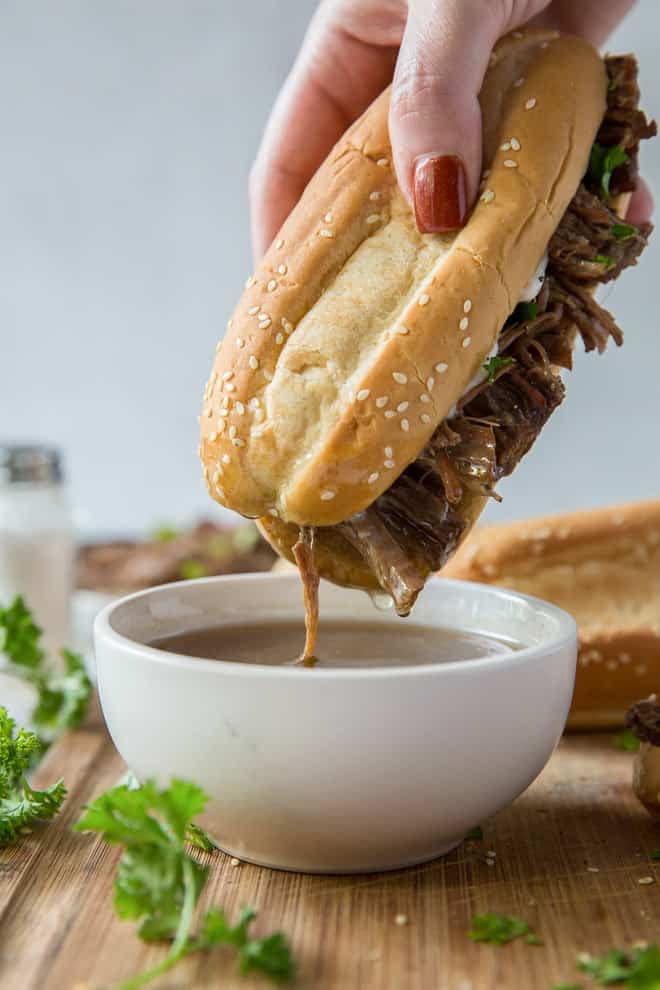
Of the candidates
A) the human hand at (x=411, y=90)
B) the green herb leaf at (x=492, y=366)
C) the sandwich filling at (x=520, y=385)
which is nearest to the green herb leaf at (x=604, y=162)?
the sandwich filling at (x=520, y=385)

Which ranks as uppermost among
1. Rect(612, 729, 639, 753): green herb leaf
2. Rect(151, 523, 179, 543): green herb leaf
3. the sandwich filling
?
the sandwich filling

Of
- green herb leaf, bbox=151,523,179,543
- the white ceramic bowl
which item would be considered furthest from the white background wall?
the white ceramic bowl

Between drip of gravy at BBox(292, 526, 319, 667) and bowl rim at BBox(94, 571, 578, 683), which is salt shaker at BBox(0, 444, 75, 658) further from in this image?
drip of gravy at BBox(292, 526, 319, 667)

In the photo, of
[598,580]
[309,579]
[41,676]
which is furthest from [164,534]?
[309,579]

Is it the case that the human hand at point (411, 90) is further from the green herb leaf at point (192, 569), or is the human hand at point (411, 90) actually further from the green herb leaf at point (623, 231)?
the green herb leaf at point (192, 569)

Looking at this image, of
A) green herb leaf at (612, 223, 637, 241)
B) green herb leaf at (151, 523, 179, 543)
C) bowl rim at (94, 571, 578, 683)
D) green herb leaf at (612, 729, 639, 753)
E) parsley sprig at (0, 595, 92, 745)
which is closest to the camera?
bowl rim at (94, 571, 578, 683)

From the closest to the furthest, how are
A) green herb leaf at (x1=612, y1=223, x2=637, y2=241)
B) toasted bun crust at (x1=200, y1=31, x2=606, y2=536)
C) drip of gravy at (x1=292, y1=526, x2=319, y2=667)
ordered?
toasted bun crust at (x1=200, y1=31, x2=606, y2=536) → drip of gravy at (x1=292, y1=526, x2=319, y2=667) → green herb leaf at (x1=612, y1=223, x2=637, y2=241)

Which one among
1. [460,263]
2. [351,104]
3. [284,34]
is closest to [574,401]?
[284,34]

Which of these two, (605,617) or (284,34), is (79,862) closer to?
(605,617)
